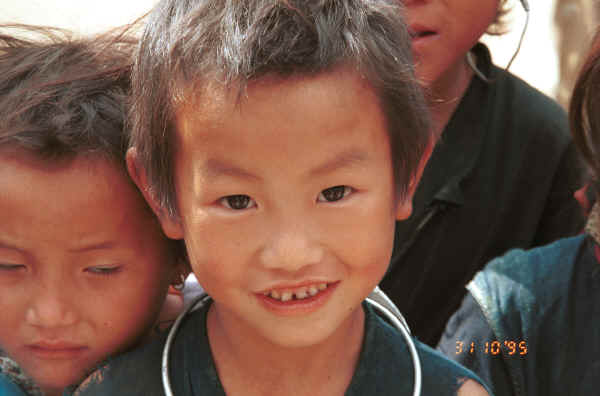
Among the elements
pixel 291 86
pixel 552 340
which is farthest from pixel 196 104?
pixel 552 340

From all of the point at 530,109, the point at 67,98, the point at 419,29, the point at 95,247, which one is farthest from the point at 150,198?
the point at 530,109

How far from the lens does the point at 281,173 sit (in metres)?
1.42

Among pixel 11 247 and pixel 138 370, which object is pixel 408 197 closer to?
pixel 138 370

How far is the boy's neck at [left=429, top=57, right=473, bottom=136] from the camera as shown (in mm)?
2596

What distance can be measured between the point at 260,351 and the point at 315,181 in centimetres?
40

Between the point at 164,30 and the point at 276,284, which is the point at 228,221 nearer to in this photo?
the point at 276,284

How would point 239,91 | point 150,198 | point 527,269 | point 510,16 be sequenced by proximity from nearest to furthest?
1. point 239,91
2. point 150,198
3. point 527,269
4. point 510,16

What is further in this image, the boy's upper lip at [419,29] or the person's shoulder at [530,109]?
the person's shoulder at [530,109]

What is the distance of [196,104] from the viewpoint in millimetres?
1468

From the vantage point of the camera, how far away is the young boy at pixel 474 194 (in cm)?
255

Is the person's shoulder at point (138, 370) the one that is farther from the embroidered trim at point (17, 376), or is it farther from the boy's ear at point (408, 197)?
the boy's ear at point (408, 197)

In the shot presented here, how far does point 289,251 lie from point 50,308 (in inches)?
20.5

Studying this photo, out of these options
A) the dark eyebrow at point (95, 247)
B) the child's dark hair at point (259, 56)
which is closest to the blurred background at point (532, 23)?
the child's dark hair at point (259, 56)
